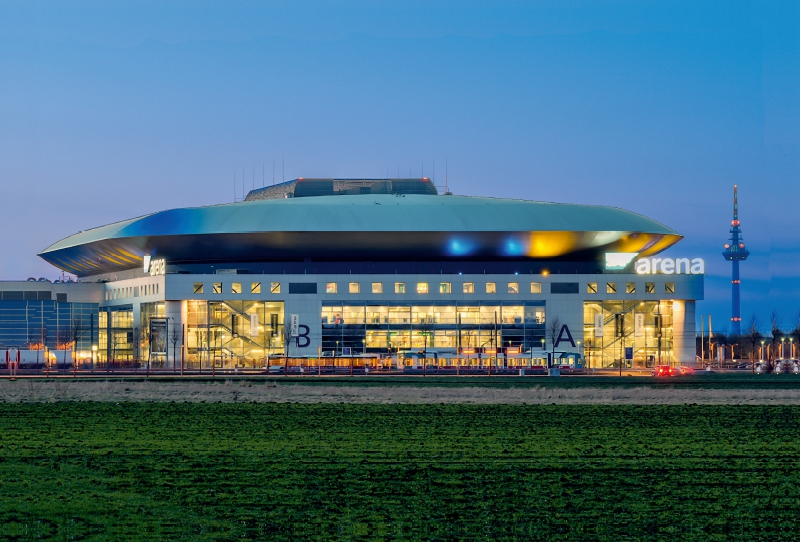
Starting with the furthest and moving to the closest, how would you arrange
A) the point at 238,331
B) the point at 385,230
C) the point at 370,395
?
the point at 238,331
the point at 385,230
the point at 370,395

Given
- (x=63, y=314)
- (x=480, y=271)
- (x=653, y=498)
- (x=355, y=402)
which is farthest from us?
(x=63, y=314)

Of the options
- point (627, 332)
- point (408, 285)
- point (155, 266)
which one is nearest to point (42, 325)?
point (155, 266)

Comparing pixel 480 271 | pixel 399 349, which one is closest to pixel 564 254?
pixel 480 271

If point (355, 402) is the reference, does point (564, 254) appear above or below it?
above

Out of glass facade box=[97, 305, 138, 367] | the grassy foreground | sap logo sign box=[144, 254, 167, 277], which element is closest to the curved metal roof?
sap logo sign box=[144, 254, 167, 277]

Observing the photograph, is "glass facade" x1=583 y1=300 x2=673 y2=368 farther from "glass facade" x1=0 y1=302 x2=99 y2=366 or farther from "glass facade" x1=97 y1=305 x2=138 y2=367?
"glass facade" x1=0 y1=302 x2=99 y2=366

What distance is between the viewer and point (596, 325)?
5945 inches

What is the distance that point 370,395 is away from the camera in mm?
63438

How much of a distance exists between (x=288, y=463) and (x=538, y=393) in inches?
1413

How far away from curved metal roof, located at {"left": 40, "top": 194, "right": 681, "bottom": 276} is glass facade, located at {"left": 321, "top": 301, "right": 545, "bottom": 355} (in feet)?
24.2

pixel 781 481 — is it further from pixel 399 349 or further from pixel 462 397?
pixel 399 349

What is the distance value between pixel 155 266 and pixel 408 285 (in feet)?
108

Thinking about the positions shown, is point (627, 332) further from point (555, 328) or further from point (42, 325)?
point (42, 325)

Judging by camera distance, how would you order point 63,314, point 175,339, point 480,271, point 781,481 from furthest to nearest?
point 63,314, point 480,271, point 175,339, point 781,481
